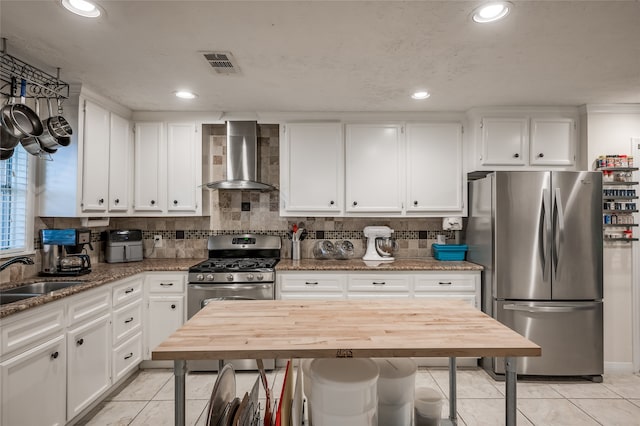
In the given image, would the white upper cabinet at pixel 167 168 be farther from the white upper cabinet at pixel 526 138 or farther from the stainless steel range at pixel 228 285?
the white upper cabinet at pixel 526 138

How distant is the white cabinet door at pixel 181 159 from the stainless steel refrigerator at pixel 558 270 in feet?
9.67

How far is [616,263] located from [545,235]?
91cm

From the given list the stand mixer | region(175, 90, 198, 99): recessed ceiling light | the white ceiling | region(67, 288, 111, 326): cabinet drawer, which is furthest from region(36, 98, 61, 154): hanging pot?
the stand mixer

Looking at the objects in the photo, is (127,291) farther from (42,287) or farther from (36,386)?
(36,386)

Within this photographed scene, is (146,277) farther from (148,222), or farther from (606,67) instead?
(606,67)

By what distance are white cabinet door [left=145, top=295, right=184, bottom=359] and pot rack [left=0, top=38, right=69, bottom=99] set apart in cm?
180

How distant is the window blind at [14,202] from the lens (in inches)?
100

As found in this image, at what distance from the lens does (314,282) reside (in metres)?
3.28

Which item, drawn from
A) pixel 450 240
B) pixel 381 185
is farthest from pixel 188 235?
pixel 450 240

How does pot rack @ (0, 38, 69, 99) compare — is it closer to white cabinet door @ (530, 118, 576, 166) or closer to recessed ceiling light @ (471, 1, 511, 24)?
recessed ceiling light @ (471, 1, 511, 24)

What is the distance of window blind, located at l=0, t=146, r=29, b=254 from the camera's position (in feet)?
8.36

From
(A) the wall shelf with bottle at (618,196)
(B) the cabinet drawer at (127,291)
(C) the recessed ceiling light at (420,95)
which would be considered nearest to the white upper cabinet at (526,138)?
(A) the wall shelf with bottle at (618,196)

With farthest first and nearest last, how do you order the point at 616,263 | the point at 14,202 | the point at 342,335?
the point at 616,263, the point at 14,202, the point at 342,335

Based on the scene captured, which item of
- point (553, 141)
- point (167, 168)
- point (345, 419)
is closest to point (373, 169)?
point (553, 141)
